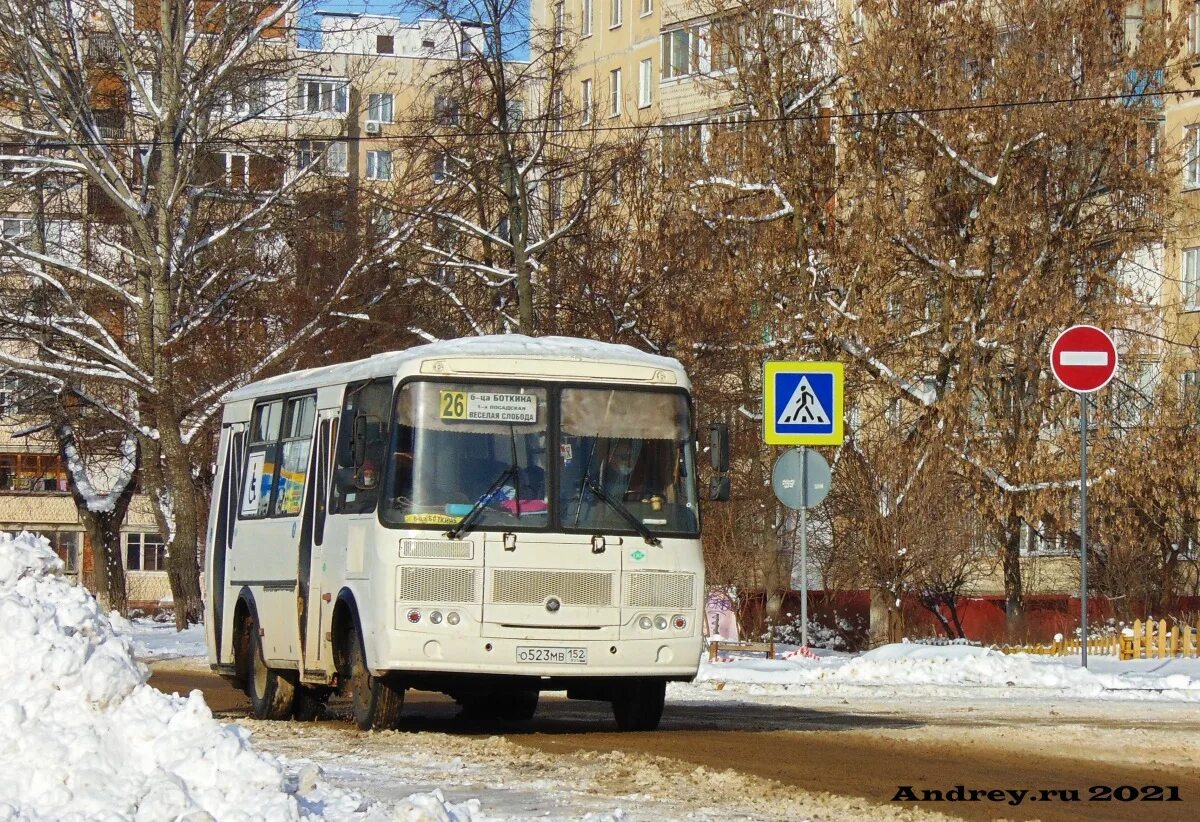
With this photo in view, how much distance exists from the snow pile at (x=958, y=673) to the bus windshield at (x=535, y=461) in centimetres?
612

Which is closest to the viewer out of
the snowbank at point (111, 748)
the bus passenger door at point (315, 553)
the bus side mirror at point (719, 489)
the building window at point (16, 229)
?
the snowbank at point (111, 748)

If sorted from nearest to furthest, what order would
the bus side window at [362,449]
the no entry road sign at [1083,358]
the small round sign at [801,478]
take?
1. the bus side window at [362,449]
2. the no entry road sign at [1083,358]
3. the small round sign at [801,478]

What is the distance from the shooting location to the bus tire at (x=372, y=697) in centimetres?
1527

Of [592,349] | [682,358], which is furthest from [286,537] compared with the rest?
[682,358]

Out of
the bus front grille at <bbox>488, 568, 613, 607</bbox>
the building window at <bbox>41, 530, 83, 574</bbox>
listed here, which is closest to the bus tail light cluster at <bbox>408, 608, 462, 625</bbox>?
the bus front grille at <bbox>488, 568, 613, 607</bbox>

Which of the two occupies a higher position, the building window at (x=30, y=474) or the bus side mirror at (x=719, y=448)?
the bus side mirror at (x=719, y=448)

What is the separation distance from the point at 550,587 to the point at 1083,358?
8.87 meters

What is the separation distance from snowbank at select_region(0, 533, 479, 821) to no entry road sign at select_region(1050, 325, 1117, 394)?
522 inches

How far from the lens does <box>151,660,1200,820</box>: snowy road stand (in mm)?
10031

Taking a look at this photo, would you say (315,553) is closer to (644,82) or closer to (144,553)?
(644,82)

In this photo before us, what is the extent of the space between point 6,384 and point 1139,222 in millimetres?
22205

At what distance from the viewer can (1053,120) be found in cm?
3644

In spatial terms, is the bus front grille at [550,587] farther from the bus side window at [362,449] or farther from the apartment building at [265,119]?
the apartment building at [265,119]

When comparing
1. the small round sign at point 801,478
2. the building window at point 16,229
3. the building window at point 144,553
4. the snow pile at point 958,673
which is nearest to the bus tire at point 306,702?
the snow pile at point 958,673
